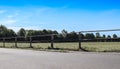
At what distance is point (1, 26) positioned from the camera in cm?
12662

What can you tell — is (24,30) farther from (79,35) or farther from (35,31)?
(79,35)

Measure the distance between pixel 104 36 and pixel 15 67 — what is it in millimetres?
9645

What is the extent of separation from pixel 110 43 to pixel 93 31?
207 centimetres

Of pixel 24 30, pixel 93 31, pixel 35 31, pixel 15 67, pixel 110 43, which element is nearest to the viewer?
pixel 15 67

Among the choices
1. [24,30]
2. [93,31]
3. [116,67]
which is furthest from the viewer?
[24,30]

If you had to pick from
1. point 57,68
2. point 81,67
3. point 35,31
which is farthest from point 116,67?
point 35,31

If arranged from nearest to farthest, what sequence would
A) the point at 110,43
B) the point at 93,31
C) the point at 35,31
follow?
the point at 93,31, the point at 110,43, the point at 35,31

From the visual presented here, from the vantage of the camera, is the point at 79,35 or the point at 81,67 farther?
the point at 79,35

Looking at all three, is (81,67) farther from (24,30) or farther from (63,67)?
(24,30)

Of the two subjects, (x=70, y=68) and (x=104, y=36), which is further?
(x=104, y=36)

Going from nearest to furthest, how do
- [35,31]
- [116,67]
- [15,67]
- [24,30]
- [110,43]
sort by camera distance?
[116,67]
[15,67]
[110,43]
[35,31]
[24,30]

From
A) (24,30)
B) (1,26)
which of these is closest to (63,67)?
(24,30)

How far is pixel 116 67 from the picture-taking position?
9078 mm

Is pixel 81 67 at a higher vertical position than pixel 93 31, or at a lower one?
lower
